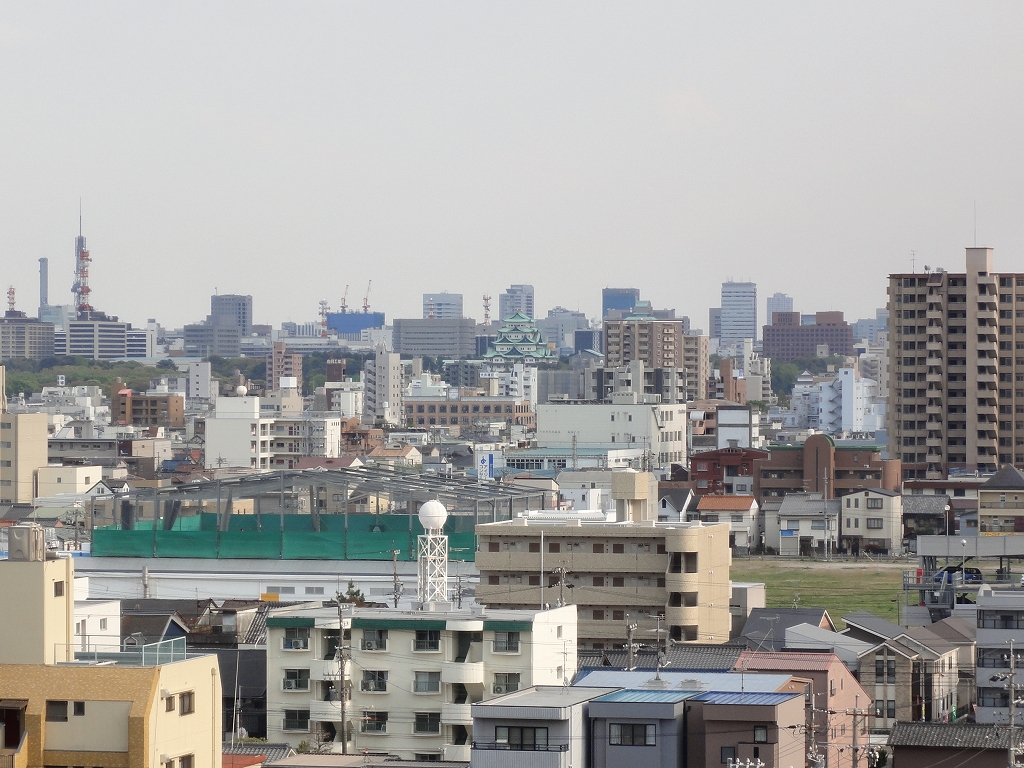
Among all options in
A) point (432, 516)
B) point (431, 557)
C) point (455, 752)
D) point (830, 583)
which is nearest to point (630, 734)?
point (455, 752)

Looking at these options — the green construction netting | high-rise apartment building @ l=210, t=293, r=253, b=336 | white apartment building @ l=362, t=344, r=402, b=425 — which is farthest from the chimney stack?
the green construction netting

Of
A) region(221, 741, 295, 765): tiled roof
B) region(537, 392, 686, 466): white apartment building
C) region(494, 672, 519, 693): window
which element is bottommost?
region(221, 741, 295, 765): tiled roof

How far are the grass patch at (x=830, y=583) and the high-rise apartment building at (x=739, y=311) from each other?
440 ft

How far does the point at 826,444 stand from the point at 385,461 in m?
13.6

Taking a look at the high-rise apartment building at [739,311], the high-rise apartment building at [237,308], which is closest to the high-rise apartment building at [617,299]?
the high-rise apartment building at [739,311]

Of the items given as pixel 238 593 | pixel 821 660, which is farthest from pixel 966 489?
pixel 821 660

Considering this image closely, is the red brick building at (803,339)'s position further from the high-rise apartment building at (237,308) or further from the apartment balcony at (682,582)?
the apartment balcony at (682,582)

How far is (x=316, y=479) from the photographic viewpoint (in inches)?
1010

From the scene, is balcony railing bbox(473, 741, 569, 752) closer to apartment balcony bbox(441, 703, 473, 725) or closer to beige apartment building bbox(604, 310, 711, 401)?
apartment balcony bbox(441, 703, 473, 725)

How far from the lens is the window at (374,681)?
632 inches

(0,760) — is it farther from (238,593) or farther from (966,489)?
(966,489)

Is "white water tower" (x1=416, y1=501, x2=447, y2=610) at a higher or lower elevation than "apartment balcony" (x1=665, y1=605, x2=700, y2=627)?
higher

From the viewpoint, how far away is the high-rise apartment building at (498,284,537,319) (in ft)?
615

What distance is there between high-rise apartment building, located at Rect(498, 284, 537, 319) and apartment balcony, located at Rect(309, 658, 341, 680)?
16989cm
